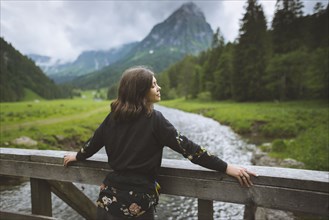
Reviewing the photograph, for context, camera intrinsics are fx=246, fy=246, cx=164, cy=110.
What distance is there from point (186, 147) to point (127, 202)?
783mm

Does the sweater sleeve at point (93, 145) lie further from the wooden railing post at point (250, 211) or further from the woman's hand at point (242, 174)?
the wooden railing post at point (250, 211)

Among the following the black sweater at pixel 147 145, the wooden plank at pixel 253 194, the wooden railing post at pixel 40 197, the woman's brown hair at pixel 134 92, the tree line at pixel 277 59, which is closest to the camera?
the wooden plank at pixel 253 194

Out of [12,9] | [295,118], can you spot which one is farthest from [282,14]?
[12,9]

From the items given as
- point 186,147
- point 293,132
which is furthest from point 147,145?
point 293,132

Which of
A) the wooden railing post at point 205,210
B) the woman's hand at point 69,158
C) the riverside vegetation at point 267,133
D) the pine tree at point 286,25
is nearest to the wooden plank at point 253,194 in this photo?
the wooden railing post at point 205,210

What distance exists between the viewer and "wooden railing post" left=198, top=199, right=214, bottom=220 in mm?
2434

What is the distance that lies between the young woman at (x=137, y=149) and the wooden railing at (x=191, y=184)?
19cm

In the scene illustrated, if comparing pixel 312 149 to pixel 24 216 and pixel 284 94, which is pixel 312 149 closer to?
pixel 24 216

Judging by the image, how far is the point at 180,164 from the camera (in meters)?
2.54

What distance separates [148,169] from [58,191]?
173 cm

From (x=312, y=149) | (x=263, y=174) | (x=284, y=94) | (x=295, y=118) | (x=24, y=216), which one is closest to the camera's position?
(x=263, y=174)

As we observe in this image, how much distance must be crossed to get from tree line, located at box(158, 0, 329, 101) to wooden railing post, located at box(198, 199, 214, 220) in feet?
110

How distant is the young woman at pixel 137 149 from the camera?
7.64ft

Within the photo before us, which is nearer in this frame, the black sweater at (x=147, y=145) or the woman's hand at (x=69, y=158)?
the black sweater at (x=147, y=145)
